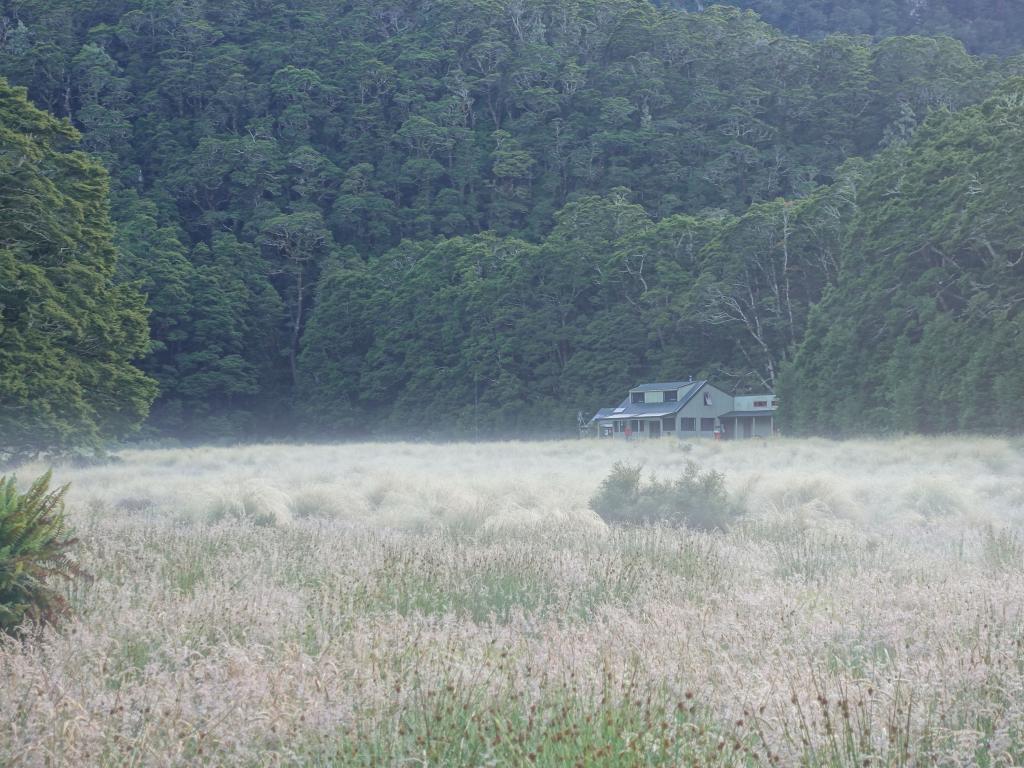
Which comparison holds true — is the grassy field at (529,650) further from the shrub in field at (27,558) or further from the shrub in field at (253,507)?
the shrub in field at (253,507)

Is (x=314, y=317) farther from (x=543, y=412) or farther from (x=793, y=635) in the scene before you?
(x=793, y=635)

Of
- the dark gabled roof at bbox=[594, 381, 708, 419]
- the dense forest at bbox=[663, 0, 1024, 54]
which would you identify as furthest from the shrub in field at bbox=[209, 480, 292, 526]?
the dense forest at bbox=[663, 0, 1024, 54]

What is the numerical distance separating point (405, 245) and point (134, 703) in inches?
2580

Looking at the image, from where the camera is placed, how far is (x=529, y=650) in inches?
194

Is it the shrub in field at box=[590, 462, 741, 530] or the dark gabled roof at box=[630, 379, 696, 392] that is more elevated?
the dark gabled roof at box=[630, 379, 696, 392]

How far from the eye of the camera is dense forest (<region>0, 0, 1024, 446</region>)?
32.6 meters

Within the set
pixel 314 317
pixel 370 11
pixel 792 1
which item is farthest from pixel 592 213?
pixel 792 1

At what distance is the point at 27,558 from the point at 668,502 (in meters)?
8.73

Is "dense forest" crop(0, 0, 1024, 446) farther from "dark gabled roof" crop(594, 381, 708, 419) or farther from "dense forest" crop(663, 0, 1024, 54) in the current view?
"dark gabled roof" crop(594, 381, 708, 419)

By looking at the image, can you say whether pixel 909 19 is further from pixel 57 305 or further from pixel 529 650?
pixel 529 650

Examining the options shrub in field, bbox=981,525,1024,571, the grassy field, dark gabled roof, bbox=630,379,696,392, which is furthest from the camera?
dark gabled roof, bbox=630,379,696,392

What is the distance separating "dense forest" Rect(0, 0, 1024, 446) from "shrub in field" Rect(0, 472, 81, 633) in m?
19.4

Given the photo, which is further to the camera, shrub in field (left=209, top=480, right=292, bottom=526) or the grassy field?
shrub in field (left=209, top=480, right=292, bottom=526)

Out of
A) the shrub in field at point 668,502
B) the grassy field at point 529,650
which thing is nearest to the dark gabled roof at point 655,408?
the shrub in field at point 668,502
